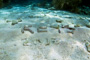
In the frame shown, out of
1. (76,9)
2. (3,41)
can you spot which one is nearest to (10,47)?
(3,41)

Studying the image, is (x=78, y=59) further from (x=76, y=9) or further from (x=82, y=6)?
(x=82, y=6)

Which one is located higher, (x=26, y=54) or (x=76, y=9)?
(x=26, y=54)

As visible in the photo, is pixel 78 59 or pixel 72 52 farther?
pixel 72 52

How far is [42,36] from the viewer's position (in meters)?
3.13

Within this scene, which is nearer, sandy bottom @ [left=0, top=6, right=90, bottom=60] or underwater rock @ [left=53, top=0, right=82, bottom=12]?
sandy bottom @ [left=0, top=6, right=90, bottom=60]

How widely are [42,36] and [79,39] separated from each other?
44.6 inches

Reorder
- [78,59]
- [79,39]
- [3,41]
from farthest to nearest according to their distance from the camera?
[79,39], [3,41], [78,59]

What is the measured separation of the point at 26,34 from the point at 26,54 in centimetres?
98

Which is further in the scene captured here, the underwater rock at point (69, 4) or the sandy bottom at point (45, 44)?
the underwater rock at point (69, 4)

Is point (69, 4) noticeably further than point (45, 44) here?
Yes

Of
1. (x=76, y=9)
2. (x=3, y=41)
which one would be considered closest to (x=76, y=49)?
(x=3, y=41)

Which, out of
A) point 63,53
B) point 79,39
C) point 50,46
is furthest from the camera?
point 79,39

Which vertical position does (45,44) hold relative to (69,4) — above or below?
above

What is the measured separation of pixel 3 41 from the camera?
2.89 metres
